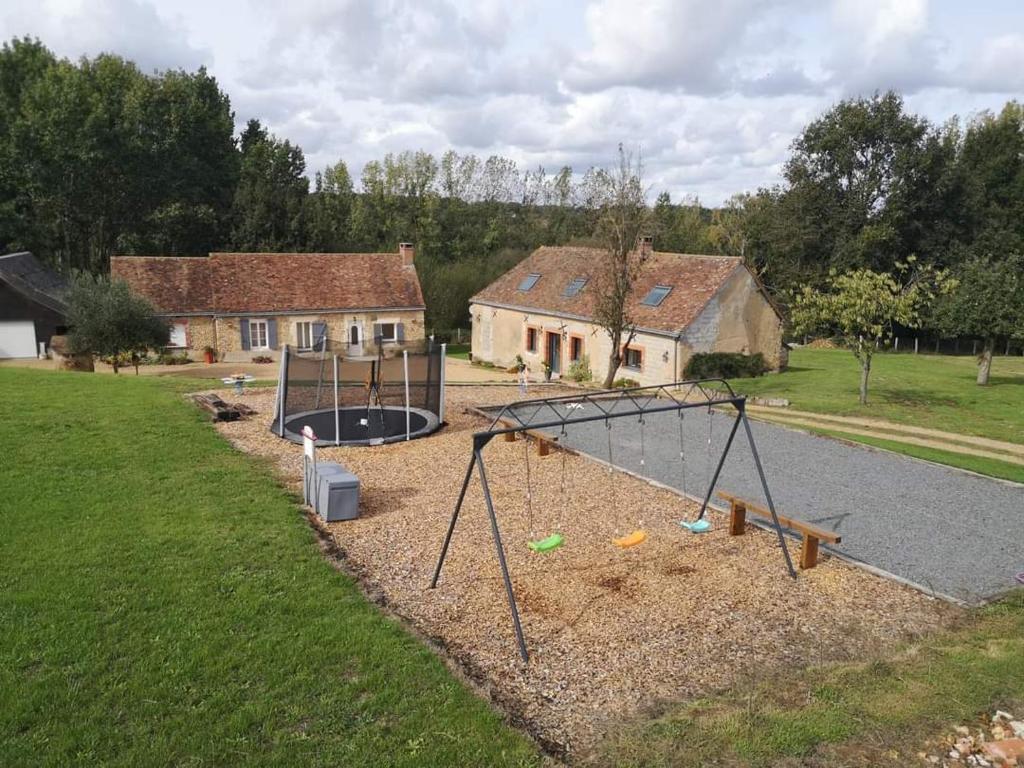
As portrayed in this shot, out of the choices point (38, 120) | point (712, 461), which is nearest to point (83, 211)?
point (38, 120)

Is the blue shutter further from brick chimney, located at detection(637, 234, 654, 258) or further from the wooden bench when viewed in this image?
the wooden bench

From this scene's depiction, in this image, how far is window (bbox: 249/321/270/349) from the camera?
3347 centimetres

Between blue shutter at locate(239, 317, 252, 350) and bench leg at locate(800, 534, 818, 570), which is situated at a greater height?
blue shutter at locate(239, 317, 252, 350)

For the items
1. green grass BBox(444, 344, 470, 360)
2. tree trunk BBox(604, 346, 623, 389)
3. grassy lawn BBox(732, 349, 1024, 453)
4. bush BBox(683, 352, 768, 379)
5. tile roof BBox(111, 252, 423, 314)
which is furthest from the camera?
green grass BBox(444, 344, 470, 360)

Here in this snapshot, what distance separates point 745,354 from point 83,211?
38.4m

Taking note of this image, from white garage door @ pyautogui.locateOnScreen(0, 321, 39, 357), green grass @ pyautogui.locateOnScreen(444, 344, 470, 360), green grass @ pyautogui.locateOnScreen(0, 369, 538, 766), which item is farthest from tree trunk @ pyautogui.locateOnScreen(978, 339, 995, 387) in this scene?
white garage door @ pyautogui.locateOnScreen(0, 321, 39, 357)

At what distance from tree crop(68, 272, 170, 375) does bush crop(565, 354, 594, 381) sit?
49.6 feet

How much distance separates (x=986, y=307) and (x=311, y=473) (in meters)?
23.5

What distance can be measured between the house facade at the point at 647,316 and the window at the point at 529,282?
5cm

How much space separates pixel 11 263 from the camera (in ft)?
112

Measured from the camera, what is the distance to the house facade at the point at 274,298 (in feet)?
108

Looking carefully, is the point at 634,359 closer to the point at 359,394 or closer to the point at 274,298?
the point at 359,394

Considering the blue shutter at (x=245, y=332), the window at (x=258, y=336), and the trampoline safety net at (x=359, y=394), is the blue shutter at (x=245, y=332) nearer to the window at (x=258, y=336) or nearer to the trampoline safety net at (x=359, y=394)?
the window at (x=258, y=336)

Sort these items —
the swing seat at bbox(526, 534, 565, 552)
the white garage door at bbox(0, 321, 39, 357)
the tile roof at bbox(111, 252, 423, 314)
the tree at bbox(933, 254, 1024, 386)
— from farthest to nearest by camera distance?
the tile roof at bbox(111, 252, 423, 314) → the white garage door at bbox(0, 321, 39, 357) → the tree at bbox(933, 254, 1024, 386) → the swing seat at bbox(526, 534, 565, 552)
